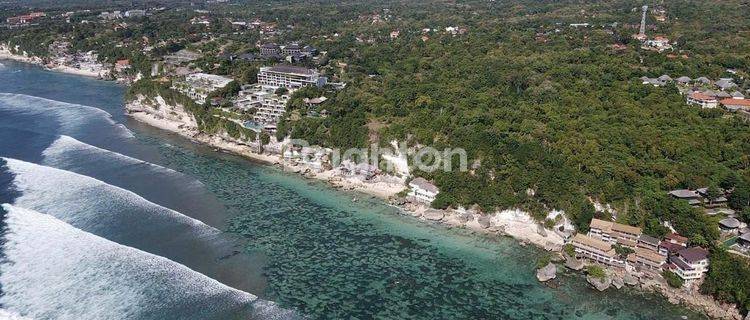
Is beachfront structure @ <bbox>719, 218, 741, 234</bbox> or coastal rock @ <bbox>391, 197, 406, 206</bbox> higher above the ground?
beachfront structure @ <bbox>719, 218, 741, 234</bbox>

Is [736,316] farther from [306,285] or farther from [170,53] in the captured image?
[170,53]

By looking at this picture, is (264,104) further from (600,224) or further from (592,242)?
(592,242)

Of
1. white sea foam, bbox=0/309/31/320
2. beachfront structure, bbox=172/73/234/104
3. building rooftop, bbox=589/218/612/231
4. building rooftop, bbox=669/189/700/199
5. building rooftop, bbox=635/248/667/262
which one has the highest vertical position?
beachfront structure, bbox=172/73/234/104

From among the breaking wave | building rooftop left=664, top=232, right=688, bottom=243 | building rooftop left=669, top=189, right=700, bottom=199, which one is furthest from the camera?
building rooftop left=669, top=189, right=700, bottom=199

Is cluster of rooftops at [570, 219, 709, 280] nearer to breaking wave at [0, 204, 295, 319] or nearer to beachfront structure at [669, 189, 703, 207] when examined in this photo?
beachfront structure at [669, 189, 703, 207]

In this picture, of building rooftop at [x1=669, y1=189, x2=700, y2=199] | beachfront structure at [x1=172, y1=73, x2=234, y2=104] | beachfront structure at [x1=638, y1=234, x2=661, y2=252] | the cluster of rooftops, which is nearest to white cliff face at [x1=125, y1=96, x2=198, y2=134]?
beachfront structure at [x1=172, y1=73, x2=234, y2=104]

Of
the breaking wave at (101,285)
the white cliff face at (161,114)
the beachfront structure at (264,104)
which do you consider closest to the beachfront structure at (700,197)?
the breaking wave at (101,285)

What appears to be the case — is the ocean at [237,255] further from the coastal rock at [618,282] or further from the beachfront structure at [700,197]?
the beachfront structure at [700,197]
